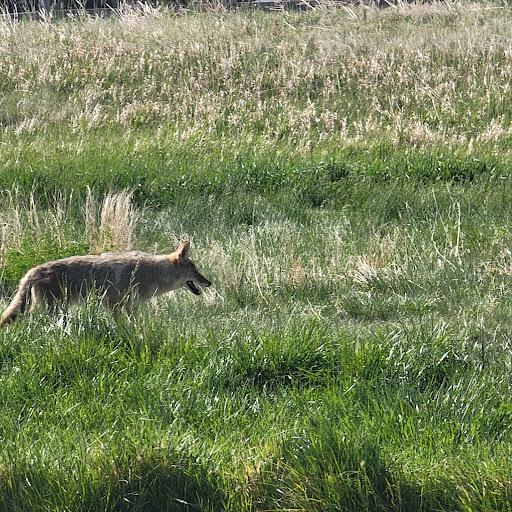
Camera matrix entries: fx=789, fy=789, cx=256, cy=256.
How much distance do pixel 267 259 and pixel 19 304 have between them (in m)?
2.87

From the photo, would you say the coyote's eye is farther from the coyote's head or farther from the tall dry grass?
the tall dry grass

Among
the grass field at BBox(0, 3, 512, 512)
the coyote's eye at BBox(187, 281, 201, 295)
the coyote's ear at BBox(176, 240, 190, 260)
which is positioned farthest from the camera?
the coyote's eye at BBox(187, 281, 201, 295)

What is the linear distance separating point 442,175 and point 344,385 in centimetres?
711

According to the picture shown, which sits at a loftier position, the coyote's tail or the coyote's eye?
the coyote's tail

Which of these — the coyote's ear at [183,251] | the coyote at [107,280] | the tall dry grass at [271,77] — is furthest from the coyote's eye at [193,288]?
the tall dry grass at [271,77]

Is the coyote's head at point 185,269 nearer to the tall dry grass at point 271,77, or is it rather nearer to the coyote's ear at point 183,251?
the coyote's ear at point 183,251

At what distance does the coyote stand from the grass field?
243 millimetres

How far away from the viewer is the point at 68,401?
5195 millimetres

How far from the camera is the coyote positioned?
6406 mm

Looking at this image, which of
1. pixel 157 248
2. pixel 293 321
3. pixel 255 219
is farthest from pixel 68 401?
pixel 255 219

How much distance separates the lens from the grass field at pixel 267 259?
4492 millimetres

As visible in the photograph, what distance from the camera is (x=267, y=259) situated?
8391 millimetres

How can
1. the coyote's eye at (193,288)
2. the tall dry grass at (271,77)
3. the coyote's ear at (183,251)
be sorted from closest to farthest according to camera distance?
the coyote's ear at (183,251) < the coyote's eye at (193,288) < the tall dry grass at (271,77)

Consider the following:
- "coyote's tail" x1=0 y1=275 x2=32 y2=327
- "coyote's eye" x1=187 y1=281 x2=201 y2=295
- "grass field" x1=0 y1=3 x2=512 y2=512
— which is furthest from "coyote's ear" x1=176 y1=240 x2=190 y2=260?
"coyote's tail" x1=0 y1=275 x2=32 y2=327
